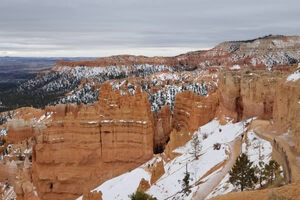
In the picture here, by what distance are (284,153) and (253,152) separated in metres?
5.94

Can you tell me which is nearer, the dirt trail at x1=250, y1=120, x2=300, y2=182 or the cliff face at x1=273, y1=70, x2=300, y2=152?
the dirt trail at x1=250, y1=120, x2=300, y2=182

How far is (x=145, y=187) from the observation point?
32.3 m

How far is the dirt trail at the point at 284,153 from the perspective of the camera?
58.5ft

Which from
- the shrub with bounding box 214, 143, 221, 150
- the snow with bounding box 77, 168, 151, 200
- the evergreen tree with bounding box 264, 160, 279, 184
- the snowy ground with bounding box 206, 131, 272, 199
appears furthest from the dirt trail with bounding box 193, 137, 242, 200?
the snow with bounding box 77, 168, 151, 200

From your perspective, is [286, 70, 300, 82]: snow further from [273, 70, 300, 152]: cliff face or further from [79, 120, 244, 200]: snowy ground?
[79, 120, 244, 200]: snowy ground

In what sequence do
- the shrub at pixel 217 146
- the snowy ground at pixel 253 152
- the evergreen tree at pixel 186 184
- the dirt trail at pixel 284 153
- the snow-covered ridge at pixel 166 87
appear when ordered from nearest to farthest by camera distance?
the dirt trail at pixel 284 153 < the snowy ground at pixel 253 152 < the evergreen tree at pixel 186 184 < the shrub at pixel 217 146 < the snow-covered ridge at pixel 166 87

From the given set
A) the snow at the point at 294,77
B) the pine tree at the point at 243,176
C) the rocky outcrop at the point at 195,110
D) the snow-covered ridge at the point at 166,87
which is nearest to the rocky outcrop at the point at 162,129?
the rocky outcrop at the point at 195,110

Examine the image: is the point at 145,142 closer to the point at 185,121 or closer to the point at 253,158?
the point at 185,121

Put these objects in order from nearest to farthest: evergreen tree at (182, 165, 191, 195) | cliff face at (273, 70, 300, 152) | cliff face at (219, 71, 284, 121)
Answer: cliff face at (273, 70, 300, 152)
evergreen tree at (182, 165, 191, 195)
cliff face at (219, 71, 284, 121)

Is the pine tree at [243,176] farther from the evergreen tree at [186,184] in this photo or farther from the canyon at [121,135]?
the canyon at [121,135]

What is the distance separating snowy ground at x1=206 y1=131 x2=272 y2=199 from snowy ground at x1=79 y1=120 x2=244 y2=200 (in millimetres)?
2123

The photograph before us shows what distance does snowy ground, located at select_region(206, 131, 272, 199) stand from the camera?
22627mm

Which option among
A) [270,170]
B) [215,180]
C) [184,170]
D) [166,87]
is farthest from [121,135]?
[166,87]

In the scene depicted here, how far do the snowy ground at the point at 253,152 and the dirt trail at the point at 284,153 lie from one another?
52 centimetres
